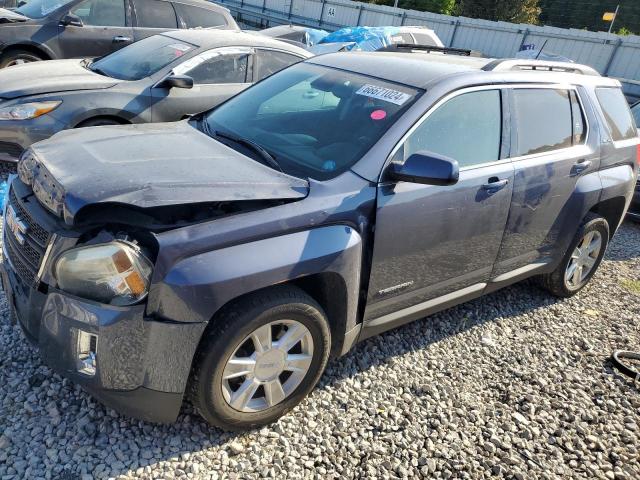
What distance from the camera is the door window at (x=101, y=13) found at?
7.54 metres

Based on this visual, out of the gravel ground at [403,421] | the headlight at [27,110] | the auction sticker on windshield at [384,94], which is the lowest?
the gravel ground at [403,421]

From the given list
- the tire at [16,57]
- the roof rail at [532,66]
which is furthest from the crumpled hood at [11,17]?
the roof rail at [532,66]

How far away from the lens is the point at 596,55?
1722 centimetres

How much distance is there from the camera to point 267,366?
2.53 metres

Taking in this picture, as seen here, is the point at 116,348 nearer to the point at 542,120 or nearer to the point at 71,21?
the point at 542,120

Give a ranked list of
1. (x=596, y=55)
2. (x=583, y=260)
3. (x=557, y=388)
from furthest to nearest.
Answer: (x=596, y=55) < (x=583, y=260) < (x=557, y=388)

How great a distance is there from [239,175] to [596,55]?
18534 mm

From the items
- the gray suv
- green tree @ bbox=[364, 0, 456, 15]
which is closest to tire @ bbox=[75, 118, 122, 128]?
the gray suv

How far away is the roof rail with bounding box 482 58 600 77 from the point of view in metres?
3.49

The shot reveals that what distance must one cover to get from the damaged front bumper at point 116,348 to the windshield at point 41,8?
21.9 feet

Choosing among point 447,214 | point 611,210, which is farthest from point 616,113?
point 447,214

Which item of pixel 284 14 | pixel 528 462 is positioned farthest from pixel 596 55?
pixel 528 462

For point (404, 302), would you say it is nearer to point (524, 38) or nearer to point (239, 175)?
point (239, 175)

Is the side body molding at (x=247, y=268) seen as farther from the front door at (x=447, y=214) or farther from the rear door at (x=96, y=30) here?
the rear door at (x=96, y=30)
